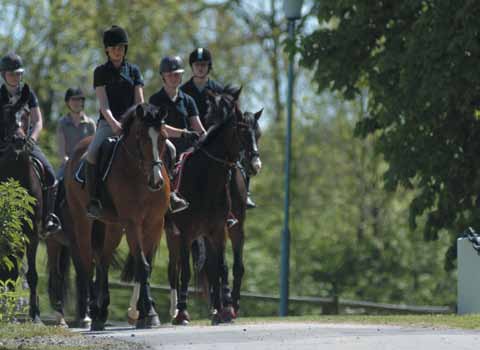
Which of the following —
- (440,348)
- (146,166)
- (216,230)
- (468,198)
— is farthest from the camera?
(468,198)

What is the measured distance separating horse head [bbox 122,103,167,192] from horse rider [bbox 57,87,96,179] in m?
4.66

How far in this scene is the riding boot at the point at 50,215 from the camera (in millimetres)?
18625

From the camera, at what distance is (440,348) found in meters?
12.8

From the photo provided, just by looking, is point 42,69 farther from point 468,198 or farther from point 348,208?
point 468,198

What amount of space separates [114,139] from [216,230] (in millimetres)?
1706

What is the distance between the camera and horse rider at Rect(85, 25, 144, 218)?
17.0 metres

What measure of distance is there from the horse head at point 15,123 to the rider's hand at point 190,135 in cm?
191

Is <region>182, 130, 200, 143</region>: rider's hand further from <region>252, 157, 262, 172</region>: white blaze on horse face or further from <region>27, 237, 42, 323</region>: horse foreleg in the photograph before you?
<region>27, 237, 42, 323</region>: horse foreleg

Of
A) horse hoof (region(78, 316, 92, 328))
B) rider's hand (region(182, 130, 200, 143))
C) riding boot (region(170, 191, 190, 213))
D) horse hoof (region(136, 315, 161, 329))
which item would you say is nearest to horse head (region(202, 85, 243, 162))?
rider's hand (region(182, 130, 200, 143))

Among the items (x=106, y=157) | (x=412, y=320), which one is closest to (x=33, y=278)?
(x=106, y=157)

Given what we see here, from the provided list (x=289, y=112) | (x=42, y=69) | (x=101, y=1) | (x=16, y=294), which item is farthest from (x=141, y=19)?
(x=16, y=294)

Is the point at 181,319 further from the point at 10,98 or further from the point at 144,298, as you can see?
the point at 10,98

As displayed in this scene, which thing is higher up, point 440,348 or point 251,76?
point 251,76

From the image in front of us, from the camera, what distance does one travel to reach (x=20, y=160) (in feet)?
59.2
